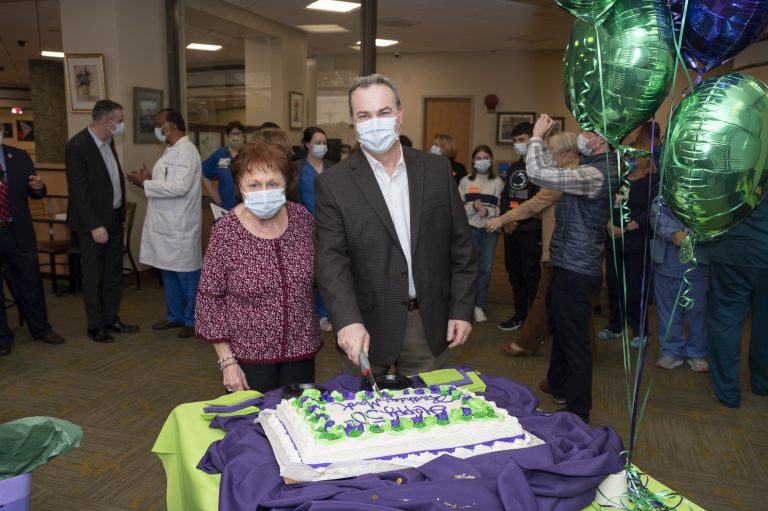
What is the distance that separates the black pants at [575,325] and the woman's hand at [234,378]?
1.67 m

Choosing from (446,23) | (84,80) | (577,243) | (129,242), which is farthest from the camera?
(446,23)

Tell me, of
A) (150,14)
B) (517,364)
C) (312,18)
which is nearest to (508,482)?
(517,364)

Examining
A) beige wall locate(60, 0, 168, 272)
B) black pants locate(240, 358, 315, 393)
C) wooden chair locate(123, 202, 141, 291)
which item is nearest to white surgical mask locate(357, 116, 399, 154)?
black pants locate(240, 358, 315, 393)

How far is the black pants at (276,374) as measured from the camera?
81.8 inches

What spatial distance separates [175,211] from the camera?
4.43m

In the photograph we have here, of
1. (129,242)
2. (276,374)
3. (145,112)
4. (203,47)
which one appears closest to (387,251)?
(276,374)

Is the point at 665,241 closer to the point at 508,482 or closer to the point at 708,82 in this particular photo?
the point at 708,82

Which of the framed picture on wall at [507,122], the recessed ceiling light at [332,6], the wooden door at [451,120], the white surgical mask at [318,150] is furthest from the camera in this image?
the wooden door at [451,120]

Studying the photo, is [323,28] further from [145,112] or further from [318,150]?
[318,150]

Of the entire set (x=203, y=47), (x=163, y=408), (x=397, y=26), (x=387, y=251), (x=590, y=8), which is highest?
(x=397, y=26)

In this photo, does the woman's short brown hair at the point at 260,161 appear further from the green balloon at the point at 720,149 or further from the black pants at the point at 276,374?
the green balloon at the point at 720,149

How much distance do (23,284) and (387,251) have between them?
3.35 metres

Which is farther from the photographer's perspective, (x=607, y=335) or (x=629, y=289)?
(x=607, y=335)

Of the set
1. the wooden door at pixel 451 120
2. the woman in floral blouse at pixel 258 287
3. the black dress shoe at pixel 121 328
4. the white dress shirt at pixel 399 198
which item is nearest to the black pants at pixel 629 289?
the white dress shirt at pixel 399 198
